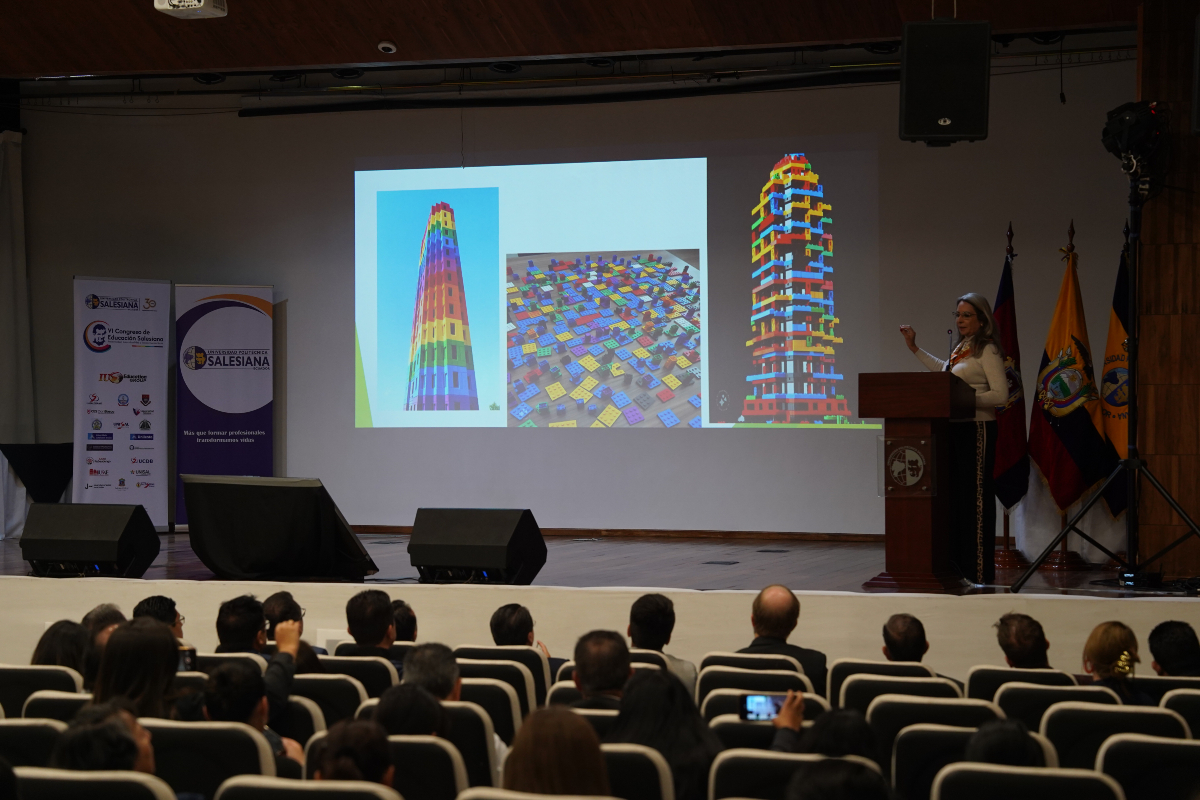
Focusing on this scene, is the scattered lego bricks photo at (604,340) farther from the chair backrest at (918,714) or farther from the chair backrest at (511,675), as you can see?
the chair backrest at (918,714)

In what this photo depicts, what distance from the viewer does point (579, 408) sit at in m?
9.55

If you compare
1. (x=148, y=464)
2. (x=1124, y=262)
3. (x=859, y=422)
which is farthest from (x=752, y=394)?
(x=148, y=464)

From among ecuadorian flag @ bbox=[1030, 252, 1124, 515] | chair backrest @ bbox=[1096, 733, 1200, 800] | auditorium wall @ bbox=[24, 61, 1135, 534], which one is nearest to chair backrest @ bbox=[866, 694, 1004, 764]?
chair backrest @ bbox=[1096, 733, 1200, 800]

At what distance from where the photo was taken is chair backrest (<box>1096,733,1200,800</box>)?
219 cm

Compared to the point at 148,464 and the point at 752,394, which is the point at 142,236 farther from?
the point at 752,394

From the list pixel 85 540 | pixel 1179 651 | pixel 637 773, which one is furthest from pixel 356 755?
pixel 85 540

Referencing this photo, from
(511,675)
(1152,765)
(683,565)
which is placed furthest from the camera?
(683,565)

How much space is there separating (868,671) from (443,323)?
6897 mm

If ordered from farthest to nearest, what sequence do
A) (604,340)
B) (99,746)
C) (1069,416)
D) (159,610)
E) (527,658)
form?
(604,340)
(1069,416)
(159,610)
(527,658)
(99,746)

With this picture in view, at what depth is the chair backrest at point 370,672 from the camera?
10.9ft

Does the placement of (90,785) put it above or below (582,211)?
below

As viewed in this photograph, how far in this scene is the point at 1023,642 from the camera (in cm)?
335

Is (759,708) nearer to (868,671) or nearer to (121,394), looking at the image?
(868,671)

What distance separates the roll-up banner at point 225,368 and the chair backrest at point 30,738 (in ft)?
24.6
